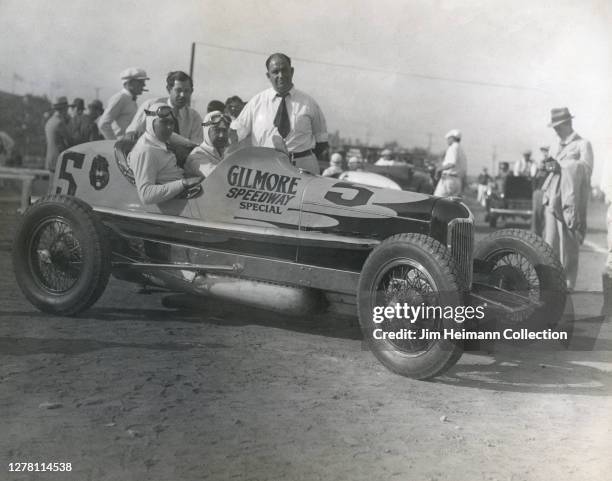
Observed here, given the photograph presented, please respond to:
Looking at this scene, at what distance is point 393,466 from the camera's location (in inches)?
122

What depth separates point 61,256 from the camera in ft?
18.4

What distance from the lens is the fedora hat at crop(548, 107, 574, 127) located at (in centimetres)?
765

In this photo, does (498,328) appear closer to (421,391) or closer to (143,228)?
(421,391)

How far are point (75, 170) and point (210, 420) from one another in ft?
11.0

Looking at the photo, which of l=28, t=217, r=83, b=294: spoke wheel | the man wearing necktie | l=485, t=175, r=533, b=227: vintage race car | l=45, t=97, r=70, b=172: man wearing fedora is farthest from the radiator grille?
l=485, t=175, r=533, b=227: vintage race car

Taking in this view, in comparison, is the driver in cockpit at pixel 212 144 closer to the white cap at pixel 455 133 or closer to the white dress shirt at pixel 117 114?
the white dress shirt at pixel 117 114

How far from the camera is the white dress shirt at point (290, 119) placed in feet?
20.4

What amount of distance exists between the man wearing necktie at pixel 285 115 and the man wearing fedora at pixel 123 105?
2033 mm

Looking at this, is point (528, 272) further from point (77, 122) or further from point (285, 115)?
point (77, 122)

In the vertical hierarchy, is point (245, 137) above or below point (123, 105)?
below

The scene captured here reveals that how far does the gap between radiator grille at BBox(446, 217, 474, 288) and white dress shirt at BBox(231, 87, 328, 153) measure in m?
2.01

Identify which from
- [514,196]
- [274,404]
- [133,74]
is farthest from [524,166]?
[274,404]

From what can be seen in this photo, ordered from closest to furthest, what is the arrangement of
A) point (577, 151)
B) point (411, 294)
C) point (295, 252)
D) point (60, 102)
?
point (411, 294)
point (295, 252)
point (577, 151)
point (60, 102)

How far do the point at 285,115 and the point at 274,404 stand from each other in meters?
3.11
